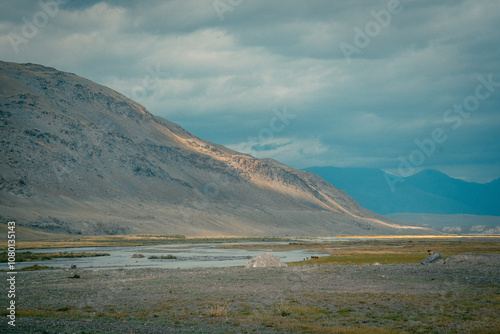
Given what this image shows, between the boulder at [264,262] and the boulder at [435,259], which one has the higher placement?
the boulder at [264,262]

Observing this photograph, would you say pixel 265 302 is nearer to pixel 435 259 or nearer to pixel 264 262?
pixel 264 262

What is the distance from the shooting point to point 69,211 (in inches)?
Answer: 5551

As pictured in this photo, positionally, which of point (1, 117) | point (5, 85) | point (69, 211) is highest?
point (5, 85)

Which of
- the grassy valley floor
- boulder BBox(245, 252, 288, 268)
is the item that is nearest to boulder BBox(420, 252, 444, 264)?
the grassy valley floor

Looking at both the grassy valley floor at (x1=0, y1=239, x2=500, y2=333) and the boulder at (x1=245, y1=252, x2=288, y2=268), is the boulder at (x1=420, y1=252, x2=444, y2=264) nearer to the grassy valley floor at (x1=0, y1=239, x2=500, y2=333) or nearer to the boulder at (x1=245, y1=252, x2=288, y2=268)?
the grassy valley floor at (x1=0, y1=239, x2=500, y2=333)

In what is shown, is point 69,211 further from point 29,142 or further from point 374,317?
point 374,317

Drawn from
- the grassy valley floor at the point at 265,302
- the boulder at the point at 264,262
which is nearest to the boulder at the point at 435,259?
the grassy valley floor at the point at 265,302

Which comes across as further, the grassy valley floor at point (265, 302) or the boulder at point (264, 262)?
the boulder at point (264, 262)

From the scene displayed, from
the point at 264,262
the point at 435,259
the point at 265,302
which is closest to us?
the point at 265,302

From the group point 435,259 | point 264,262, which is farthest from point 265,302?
point 435,259

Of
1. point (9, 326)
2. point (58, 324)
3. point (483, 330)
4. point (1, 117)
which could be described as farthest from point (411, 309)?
point (1, 117)

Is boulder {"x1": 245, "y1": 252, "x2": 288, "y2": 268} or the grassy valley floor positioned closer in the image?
the grassy valley floor

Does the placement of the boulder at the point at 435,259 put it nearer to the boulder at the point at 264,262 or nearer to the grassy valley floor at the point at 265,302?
the grassy valley floor at the point at 265,302

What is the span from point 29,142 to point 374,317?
169 metres
